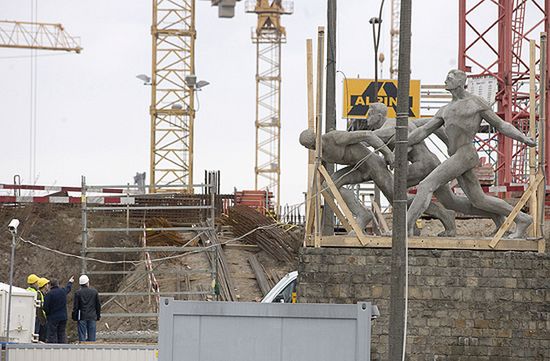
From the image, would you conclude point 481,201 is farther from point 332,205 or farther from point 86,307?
point 86,307

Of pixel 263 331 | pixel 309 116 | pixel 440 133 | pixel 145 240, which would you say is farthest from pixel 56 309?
pixel 263 331

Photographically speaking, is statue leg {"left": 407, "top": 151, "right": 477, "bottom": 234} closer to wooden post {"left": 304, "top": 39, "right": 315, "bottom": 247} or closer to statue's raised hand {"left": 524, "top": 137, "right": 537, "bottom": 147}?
statue's raised hand {"left": 524, "top": 137, "right": 537, "bottom": 147}

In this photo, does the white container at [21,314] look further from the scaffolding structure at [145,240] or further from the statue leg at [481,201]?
the statue leg at [481,201]

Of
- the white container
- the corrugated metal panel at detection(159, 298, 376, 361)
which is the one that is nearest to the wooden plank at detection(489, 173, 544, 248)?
the corrugated metal panel at detection(159, 298, 376, 361)

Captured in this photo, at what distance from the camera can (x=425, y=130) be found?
20250mm

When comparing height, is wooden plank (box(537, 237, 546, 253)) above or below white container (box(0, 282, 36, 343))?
above

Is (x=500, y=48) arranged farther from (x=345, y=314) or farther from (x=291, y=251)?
(x=345, y=314)

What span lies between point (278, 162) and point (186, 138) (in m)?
26.8

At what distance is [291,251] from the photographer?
3531cm

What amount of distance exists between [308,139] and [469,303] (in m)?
3.50

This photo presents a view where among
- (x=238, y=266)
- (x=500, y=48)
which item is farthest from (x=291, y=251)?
(x=500, y=48)

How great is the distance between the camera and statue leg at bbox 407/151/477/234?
20344 mm

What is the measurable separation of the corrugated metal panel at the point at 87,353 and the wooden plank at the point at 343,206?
11.3ft

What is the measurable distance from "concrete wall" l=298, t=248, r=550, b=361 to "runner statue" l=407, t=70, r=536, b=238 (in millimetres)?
707
